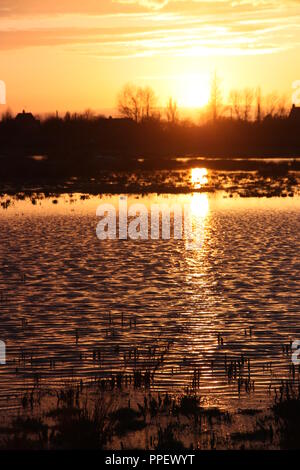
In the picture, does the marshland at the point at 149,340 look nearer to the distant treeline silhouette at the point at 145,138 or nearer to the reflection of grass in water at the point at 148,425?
the reflection of grass in water at the point at 148,425

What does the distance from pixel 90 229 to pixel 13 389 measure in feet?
58.6

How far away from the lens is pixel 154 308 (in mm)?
14148

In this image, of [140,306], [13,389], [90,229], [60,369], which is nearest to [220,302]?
[140,306]

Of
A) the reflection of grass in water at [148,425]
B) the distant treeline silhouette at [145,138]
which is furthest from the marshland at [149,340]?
the distant treeline silhouette at [145,138]

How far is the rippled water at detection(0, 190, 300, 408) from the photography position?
10047 millimetres

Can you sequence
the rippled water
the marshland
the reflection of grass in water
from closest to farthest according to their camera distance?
the reflection of grass in water < the marshland < the rippled water

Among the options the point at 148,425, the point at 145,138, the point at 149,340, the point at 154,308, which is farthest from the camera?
the point at 145,138

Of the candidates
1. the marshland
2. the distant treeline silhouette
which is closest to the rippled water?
the marshland

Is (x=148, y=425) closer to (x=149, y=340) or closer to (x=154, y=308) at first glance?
(x=149, y=340)

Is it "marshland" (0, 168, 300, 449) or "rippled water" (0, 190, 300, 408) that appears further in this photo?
"rippled water" (0, 190, 300, 408)

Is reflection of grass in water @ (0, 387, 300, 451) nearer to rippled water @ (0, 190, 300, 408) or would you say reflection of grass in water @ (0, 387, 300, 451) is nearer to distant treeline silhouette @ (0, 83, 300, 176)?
rippled water @ (0, 190, 300, 408)

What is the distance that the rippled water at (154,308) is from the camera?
33.0 ft

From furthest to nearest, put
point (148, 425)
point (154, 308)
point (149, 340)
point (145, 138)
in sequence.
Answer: point (145, 138) → point (154, 308) → point (149, 340) → point (148, 425)

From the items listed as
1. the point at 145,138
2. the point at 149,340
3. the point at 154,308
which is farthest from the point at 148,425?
the point at 145,138
